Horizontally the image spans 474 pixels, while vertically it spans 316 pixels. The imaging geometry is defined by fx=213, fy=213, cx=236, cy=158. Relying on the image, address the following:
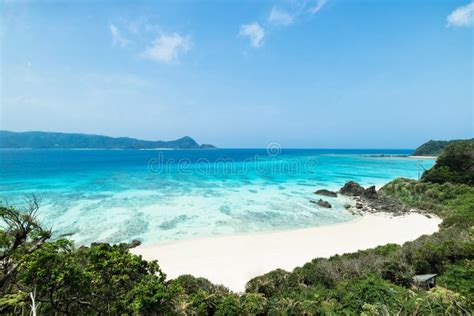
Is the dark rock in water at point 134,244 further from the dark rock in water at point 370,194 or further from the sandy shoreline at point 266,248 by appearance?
the dark rock in water at point 370,194

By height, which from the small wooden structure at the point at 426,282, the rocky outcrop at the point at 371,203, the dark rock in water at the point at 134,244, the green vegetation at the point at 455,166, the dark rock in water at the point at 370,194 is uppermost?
the green vegetation at the point at 455,166

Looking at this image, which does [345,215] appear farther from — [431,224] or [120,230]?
[120,230]

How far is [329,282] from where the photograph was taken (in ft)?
26.4

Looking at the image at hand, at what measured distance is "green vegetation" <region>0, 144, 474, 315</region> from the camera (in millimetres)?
4539

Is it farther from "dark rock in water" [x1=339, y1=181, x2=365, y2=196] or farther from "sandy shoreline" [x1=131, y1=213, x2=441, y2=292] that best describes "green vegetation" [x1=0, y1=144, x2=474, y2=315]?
"dark rock in water" [x1=339, y1=181, x2=365, y2=196]

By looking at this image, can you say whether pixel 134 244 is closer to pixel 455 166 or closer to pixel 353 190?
pixel 353 190

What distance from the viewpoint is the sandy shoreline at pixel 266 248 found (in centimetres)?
1096

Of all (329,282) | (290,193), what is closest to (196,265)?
(329,282)

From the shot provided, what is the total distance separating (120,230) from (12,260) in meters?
12.1

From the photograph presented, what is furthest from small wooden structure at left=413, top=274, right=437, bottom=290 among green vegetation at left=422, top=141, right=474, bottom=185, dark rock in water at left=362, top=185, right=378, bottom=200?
green vegetation at left=422, top=141, right=474, bottom=185

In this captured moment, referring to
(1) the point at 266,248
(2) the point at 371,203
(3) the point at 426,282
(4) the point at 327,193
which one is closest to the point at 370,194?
(2) the point at 371,203

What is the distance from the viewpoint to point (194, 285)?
769 cm

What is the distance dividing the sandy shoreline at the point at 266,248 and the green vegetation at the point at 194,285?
2796 mm

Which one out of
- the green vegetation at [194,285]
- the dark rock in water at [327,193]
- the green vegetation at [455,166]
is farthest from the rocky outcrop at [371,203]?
the green vegetation at [194,285]
